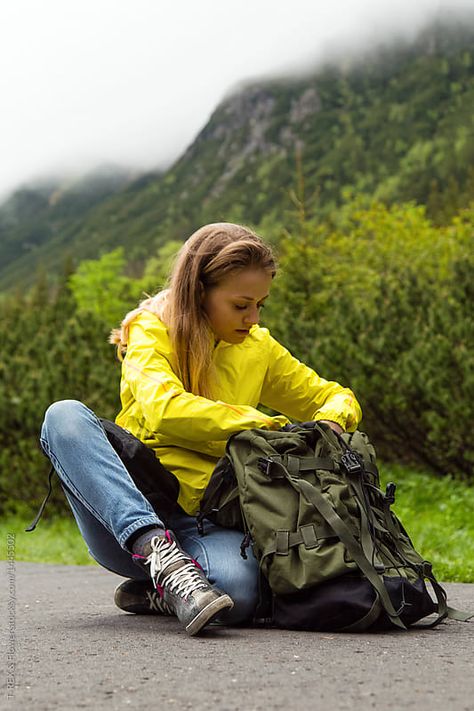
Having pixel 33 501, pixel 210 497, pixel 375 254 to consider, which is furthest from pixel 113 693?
pixel 375 254

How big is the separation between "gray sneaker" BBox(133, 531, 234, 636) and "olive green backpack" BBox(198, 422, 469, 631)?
23cm

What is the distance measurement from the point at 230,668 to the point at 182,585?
58cm

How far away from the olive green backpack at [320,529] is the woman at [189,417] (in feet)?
0.35

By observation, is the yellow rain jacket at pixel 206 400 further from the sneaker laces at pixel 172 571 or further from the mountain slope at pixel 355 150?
the mountain slope at pixel 355 150

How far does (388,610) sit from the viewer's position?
2807mm

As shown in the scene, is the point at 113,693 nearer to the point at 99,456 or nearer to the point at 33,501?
→ the point at 99,456

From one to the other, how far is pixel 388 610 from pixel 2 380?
417 inches

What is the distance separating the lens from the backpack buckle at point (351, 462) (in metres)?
3.04

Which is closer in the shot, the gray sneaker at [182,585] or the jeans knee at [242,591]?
the gray sneaker at [182,585]

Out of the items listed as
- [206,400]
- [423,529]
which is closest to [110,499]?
[206,400]

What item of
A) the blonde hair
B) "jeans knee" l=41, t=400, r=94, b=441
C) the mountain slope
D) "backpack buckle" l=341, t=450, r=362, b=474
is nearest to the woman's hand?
"backpack buckle" l=341, t=450, r=362, b=474

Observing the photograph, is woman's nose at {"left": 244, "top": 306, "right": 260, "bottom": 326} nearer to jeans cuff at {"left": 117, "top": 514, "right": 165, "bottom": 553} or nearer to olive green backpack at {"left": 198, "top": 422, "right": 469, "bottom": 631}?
olive green backpack at {"left": 198, "top": 422, "right": 469, "bottom": 631}

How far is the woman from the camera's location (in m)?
2.97

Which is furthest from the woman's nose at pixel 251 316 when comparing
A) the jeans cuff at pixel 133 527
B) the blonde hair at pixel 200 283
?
the jeans cuff at pixel 133 527
